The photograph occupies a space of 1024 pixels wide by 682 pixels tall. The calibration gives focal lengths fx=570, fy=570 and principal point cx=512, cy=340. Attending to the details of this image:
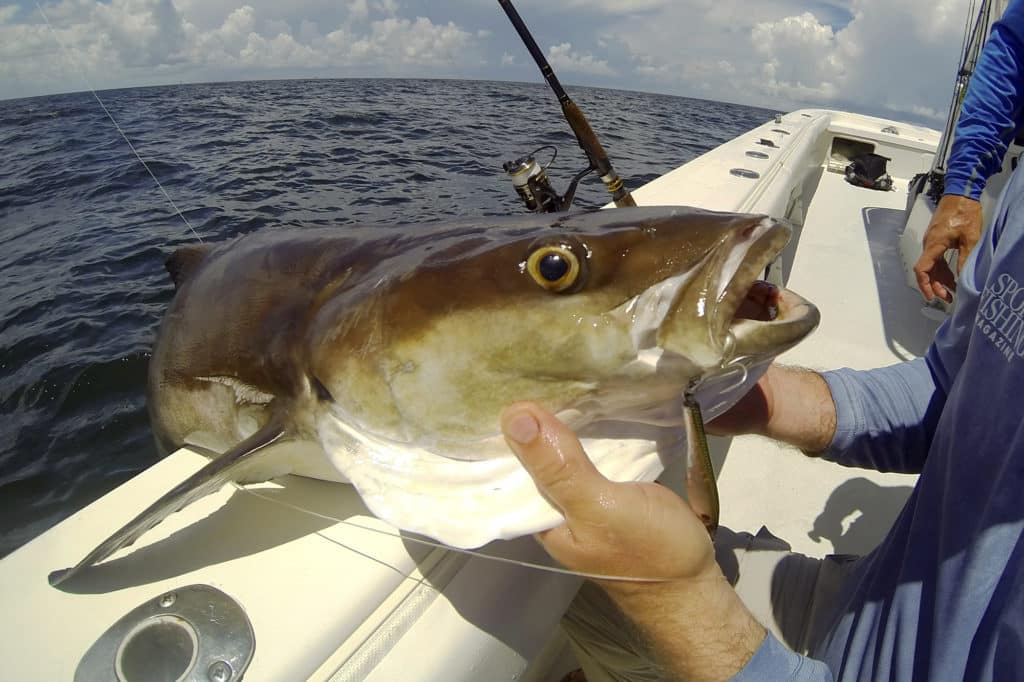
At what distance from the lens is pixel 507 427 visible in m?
1.04

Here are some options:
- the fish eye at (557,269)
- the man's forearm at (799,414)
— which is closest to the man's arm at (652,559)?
the fish eye at (557,269)

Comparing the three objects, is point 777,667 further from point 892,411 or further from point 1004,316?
point 892,411

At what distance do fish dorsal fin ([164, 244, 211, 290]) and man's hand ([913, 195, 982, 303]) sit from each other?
11.3 feet

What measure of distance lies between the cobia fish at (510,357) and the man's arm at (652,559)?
77mm

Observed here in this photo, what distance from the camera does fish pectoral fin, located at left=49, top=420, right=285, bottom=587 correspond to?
115 cm

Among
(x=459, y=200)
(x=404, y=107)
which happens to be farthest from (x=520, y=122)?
(x=459, y=200)

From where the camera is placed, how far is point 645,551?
3.39 ft

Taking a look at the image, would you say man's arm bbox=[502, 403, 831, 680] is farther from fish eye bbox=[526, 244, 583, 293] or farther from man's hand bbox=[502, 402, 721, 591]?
fish eye bbox=[526, 244, 583, 293]

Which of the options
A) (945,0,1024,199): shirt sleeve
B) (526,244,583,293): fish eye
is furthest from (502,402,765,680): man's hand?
(945,0,1024,199): shirt sleeve

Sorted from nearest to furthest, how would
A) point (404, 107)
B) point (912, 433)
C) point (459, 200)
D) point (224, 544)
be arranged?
1. point (224, 544)
2. point (912, 433)
3. point (459, 200)
4. point (404, 107)

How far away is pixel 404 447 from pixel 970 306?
4.92 feet

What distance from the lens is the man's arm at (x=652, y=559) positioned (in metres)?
1.00

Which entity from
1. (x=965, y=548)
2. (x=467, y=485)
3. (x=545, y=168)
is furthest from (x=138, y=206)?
(x=965, y=548)

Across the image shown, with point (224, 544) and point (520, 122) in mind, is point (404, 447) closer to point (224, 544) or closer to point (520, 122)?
point (224, 544)
